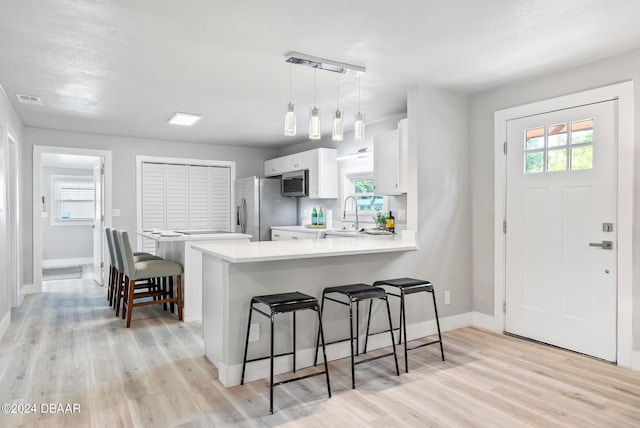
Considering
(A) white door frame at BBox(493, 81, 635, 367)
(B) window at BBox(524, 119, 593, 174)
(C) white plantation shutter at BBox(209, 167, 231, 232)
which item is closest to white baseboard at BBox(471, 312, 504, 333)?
(A) white door frame at BBox(493, 81, 635, 367)

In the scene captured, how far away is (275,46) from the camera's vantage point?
270 cm

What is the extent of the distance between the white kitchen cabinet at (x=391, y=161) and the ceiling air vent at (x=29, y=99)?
3.35 m

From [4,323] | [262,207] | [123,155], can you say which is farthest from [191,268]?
[123,155]

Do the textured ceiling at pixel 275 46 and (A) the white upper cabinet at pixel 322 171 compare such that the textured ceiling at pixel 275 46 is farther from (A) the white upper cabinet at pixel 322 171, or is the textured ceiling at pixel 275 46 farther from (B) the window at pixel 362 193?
(A) the white upper cabinet at pixel 322 171

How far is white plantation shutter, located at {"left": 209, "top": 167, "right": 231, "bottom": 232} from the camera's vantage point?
6723 mm

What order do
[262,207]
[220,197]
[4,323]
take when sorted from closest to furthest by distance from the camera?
1. [4,323]
2. [262,207]
3. [220,197]

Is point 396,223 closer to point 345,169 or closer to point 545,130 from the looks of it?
point 345,169

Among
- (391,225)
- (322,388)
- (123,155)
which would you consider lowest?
(322,388)

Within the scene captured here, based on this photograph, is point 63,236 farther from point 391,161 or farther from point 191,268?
point 391,161

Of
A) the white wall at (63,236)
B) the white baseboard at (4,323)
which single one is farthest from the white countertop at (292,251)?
the white wall at (63,236)

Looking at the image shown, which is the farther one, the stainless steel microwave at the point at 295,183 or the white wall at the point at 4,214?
the stainless steel microwave at the point at 295,183

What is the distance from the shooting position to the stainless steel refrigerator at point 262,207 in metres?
6.35

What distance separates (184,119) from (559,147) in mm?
3823

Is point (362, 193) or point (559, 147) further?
point (362, 193)
